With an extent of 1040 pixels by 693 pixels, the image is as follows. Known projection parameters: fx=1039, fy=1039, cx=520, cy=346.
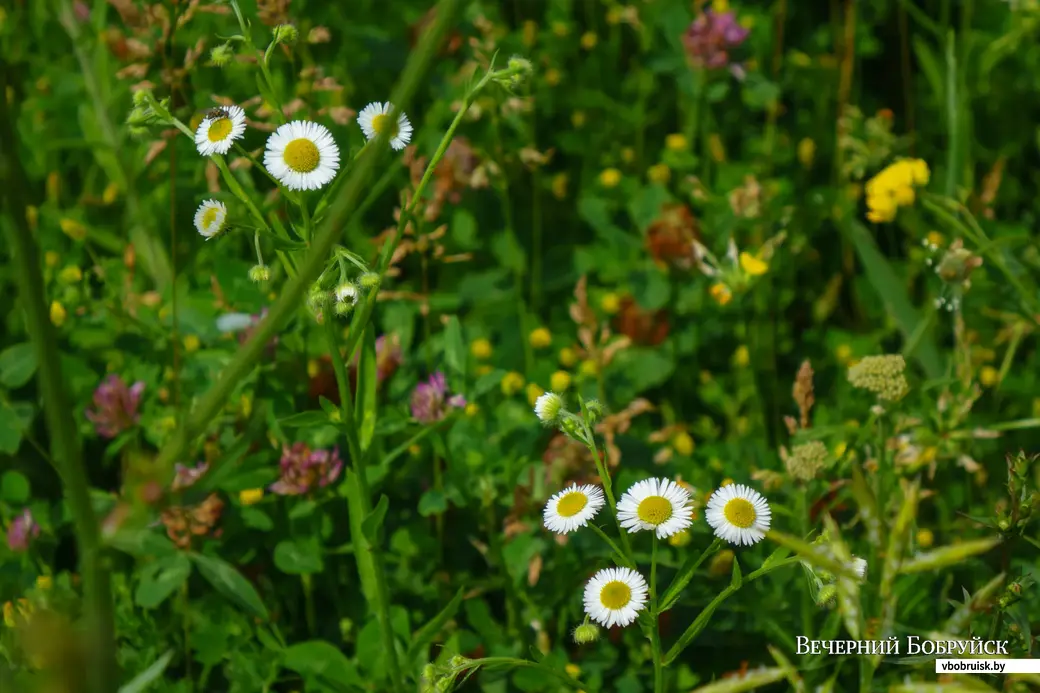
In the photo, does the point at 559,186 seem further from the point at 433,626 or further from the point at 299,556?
the point at 433,626

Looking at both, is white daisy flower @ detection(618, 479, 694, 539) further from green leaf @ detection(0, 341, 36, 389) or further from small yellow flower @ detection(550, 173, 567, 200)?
small yellow flower @ detection(550, 173, 567, 200)

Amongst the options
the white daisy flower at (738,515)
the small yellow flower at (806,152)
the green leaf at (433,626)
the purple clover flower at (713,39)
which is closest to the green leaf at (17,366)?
the green leaf at (433,626)

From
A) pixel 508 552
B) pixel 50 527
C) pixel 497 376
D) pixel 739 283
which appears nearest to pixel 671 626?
pixel 508 552

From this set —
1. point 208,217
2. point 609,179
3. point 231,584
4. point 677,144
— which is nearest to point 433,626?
point 231,584

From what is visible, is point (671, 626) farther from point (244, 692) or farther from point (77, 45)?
point (77, 45)

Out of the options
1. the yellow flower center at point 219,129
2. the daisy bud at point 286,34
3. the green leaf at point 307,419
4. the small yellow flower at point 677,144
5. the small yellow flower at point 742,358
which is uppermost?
the small yellow flower at point 677,144

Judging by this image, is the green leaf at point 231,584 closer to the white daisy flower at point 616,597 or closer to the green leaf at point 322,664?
the green leaf at point 322,664
